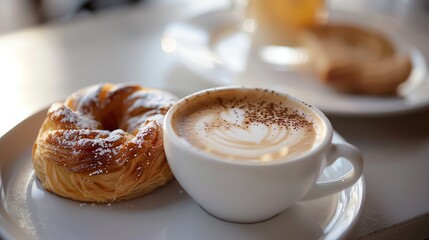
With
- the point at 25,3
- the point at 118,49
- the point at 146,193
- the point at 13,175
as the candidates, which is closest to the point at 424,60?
Result: the point at 118,49

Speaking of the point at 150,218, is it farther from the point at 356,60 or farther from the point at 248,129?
the point at 356,60

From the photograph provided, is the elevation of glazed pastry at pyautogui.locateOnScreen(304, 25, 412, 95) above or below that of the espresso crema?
below

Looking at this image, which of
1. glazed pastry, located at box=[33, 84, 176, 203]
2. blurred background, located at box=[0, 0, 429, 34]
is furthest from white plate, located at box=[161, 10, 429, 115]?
glazed pastry, located at box=[33, 84, 176, 203]

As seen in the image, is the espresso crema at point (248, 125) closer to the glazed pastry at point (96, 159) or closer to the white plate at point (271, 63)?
the glazed pastry at point (96, 159)

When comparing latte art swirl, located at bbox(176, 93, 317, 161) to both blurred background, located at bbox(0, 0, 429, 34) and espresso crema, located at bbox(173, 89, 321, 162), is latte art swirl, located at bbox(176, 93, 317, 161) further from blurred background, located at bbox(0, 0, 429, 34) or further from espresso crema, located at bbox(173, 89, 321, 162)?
blurred background, located at bbox(0, 0, 429, 34)

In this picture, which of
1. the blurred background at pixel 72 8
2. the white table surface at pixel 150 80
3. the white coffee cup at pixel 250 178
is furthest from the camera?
Answer: the blurred background at pixel 72 8

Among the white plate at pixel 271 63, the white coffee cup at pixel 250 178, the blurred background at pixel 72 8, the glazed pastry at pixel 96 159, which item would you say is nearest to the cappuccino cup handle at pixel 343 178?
the white coffee cup at pixel 250 178

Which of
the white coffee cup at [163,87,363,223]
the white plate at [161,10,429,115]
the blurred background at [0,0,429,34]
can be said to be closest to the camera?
the white coffee cup at [163,87,363,223]
